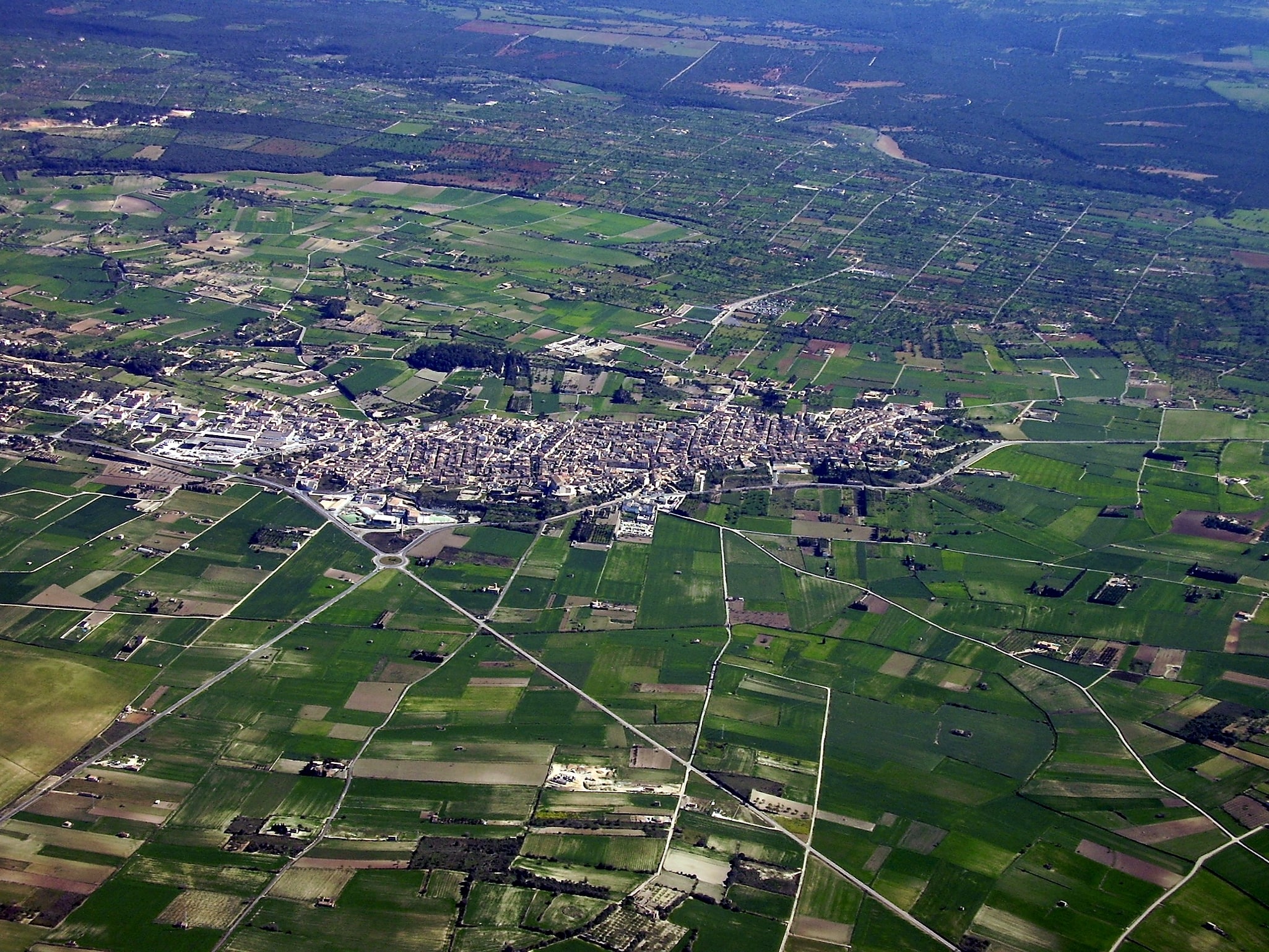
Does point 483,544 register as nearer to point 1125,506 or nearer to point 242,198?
point 1125,506

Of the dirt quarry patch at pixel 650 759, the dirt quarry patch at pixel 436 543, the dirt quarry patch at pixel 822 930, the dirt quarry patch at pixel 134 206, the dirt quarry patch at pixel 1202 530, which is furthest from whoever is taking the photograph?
the dirt quarry patch at pixel 134 206

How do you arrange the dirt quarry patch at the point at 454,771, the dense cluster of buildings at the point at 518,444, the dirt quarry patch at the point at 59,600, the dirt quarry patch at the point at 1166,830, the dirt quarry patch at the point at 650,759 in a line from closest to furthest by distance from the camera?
the dirt quarry patch at the point at 1166,830
the dirt quarry patch at the point at 454,771
the dirt quarry patch at the point at 650,759
the dirt quarry patch at the point at 59,600
the dense cluster of buildings at the point at 518,444

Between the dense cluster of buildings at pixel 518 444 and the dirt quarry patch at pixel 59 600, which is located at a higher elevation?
the dense cluster of buildings at pixel 518 444

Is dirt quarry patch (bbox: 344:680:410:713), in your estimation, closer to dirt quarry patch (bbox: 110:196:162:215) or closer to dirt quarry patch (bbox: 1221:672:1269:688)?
Answer: dirt quarry patch (bbox: 1221:672:1269:688)

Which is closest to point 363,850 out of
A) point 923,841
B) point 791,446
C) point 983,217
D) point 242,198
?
point 923,841

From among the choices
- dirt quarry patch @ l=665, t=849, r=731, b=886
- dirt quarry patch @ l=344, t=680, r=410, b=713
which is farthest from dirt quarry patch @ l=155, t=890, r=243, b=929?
dirt quarry patch @ l=665, t=849, r=731, b=886

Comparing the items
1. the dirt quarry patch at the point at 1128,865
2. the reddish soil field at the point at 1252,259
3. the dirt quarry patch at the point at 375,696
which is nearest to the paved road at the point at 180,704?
the dirt quarry patch at the point at 375,696

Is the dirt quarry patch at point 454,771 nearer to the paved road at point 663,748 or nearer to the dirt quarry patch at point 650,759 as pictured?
the dirt quarry patch at point 650,759
